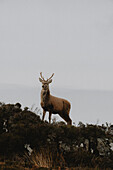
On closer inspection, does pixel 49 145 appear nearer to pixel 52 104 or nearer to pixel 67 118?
pixel 52 104

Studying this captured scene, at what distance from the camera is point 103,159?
1027cm

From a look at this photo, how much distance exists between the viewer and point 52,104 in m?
13.0

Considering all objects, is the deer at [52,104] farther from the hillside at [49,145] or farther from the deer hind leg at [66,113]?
the hillside at [49,145]

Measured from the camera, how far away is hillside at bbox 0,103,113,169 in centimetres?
926

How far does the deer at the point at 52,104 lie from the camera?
1268cm

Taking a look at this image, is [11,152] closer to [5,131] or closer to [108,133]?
[5,131]

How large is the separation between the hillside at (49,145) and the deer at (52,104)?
3.61 ft

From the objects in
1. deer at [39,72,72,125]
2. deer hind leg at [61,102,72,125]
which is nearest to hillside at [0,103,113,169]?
deer at [39,72,72,125]

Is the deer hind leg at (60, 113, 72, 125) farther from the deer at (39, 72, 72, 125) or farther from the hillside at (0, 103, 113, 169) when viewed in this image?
the hillside at (0, 103, 113, 169)

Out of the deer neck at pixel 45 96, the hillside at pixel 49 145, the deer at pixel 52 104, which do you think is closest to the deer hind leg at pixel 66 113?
the deer at pixel 52 104

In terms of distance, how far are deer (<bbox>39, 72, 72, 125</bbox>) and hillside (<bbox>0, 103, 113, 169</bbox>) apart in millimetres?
1101

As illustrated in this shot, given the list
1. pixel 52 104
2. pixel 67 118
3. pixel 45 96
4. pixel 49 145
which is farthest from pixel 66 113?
pixel 49 145

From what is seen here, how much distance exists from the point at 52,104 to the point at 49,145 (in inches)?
130

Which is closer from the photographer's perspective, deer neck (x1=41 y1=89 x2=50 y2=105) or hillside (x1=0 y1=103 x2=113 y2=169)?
hillside (x1=0 y1=103 x2=113 y2=169)
